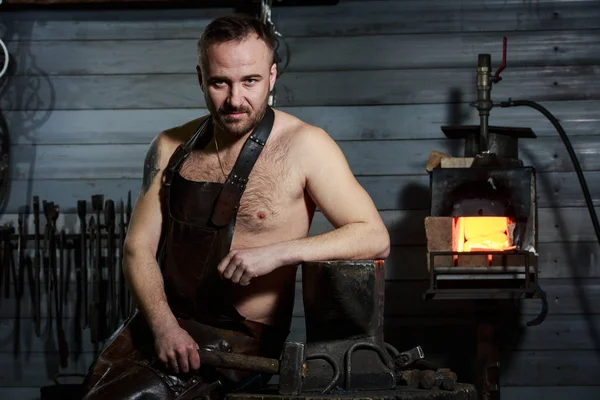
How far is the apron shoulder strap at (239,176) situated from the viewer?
2729mm

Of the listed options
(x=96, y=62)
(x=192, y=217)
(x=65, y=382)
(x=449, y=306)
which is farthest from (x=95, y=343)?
(x=192, y=217)

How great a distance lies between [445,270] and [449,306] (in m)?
0.69

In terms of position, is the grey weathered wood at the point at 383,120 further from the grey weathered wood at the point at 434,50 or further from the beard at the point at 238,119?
the beard at the point at 238,119

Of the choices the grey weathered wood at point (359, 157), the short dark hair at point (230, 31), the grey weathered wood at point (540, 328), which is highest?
the short dark hair at point (230, 31)

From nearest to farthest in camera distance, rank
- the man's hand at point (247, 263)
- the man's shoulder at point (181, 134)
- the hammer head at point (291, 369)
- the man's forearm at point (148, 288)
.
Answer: the hammer head at point (291, 369)
the man's hand at point (247, 263)
the man's forearm at point (148, 288)
the man's shoulder at point (181, 134)

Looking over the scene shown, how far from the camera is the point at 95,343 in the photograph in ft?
15.7

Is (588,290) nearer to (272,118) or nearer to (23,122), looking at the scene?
(272,118)

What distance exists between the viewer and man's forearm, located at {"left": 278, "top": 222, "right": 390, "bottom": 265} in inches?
100

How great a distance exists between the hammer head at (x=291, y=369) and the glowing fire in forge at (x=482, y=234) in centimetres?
202

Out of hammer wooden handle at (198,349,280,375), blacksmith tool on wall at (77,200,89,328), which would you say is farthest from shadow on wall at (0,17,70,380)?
hammer wooden handle at (198,349,280,375)

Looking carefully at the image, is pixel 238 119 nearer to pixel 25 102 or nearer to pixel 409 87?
pixel 409 87

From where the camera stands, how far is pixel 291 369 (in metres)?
2.31

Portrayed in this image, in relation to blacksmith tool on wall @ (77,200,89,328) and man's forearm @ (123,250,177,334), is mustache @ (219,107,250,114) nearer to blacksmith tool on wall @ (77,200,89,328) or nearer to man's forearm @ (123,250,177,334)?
man's forearm @ (123,250,177,334)

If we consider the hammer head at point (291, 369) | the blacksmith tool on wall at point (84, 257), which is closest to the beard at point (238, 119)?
the hammer head at point (291, 369)
